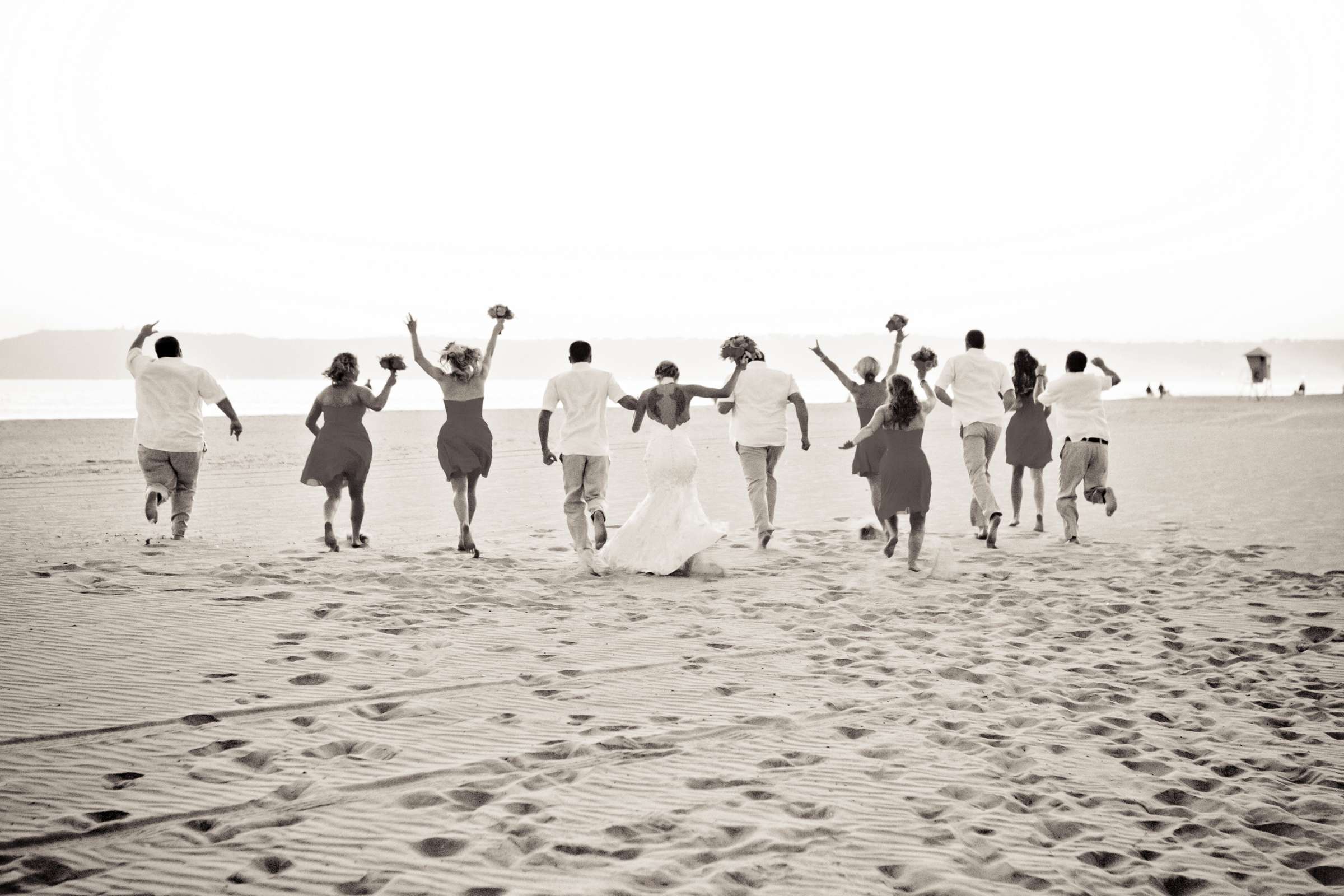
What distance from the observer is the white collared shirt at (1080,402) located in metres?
10.1

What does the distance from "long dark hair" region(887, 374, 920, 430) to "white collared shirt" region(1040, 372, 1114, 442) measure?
223cm

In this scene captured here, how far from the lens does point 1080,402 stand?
1009 cm

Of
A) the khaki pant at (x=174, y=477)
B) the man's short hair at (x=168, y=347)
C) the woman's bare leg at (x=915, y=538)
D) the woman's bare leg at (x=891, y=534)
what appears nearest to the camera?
the woman's bare leg at (x=915, y=538)

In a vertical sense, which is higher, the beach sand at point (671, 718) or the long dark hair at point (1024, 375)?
the long dark hair at point (1024, 375)

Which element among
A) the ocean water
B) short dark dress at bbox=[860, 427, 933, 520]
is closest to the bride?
short dark dress at bbox=[860, 427, 933, 520]

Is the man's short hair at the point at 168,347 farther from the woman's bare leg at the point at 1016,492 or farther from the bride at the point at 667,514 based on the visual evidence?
the woman's bare leg at the point at 1016,492

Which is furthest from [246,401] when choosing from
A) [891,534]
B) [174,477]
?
[891,534]

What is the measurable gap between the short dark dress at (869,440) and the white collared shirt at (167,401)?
6.26 m

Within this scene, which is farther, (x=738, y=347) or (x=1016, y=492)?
(x=1016, y=492)

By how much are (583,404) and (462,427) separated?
129 centimetres

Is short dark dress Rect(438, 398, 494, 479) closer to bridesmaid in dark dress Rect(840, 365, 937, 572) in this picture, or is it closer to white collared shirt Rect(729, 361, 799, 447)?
white collared shirt Rect(729, 361, 799, 447)

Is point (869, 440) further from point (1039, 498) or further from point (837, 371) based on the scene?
point (1039, 498)

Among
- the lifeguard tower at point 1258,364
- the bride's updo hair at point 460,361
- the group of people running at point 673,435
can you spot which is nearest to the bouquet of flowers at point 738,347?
the group of people running at point 673,435

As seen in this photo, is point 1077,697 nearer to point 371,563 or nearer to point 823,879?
point 823,879
